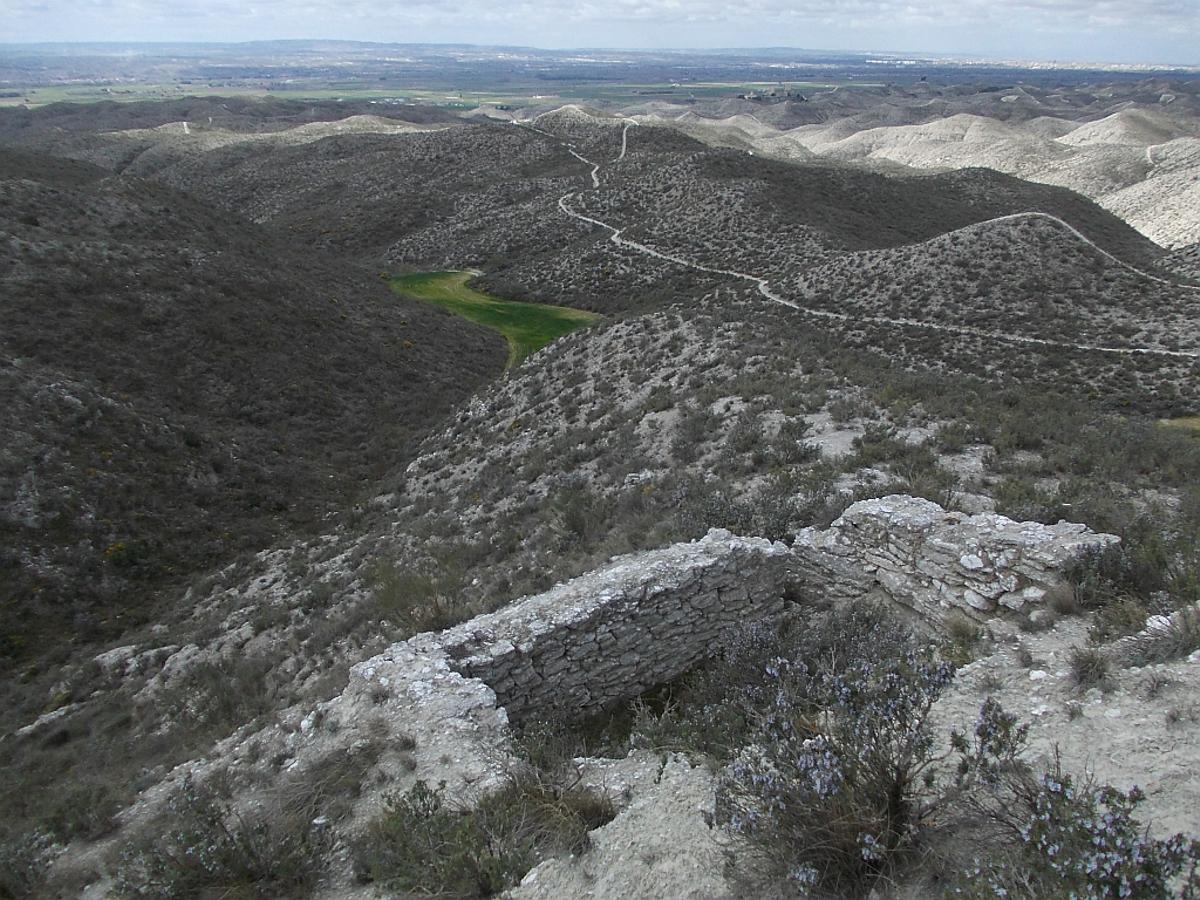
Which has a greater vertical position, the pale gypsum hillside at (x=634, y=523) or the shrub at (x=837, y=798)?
the shrub at (x=837, y=798)

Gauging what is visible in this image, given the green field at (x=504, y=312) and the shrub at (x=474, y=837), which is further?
the green field at (x=504, y=312)

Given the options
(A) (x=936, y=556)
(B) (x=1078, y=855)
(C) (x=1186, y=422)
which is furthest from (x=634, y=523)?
(C) (x=1186, y=422)

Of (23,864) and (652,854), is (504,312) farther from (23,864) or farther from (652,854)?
(652,854)

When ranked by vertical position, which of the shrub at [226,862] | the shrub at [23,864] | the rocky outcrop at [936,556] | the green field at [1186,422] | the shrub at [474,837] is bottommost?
the green field at [1186,422]

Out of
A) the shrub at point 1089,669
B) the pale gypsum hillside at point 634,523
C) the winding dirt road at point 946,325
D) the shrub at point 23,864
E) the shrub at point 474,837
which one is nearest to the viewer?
the shrub at point 474,837

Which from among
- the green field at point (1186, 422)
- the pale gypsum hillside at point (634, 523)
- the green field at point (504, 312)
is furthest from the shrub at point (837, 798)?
the green field at point (504, 312)

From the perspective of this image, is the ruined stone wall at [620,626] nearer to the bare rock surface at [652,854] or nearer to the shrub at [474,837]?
the shrub at [474,837]

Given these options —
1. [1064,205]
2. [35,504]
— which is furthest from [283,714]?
[1064,205]
